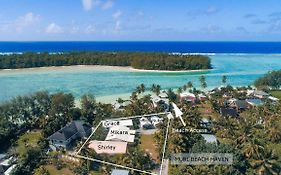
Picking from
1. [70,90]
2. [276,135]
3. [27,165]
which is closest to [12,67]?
[70,90]

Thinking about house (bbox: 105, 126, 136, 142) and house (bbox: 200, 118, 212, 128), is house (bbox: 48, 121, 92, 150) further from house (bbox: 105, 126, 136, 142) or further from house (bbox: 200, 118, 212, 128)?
house (bbox: 200, 118, 212, 128)

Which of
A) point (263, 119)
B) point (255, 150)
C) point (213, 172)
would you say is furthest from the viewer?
point (263, 119)

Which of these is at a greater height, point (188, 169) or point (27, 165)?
point (188, 169)

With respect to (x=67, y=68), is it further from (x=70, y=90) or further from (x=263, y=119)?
(x=263, y=119)

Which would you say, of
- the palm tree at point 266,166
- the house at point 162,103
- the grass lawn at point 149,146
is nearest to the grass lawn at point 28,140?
the grass lawn at point 149,146

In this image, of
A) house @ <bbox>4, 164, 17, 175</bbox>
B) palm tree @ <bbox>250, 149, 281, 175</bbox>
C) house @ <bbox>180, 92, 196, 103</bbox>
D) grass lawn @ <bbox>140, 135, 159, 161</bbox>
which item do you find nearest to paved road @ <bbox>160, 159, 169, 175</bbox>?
grass lawn @ <bbox>140, 135, 159, 161</bbox>

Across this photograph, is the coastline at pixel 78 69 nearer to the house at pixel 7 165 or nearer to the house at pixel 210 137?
the house at pixel 210 137
